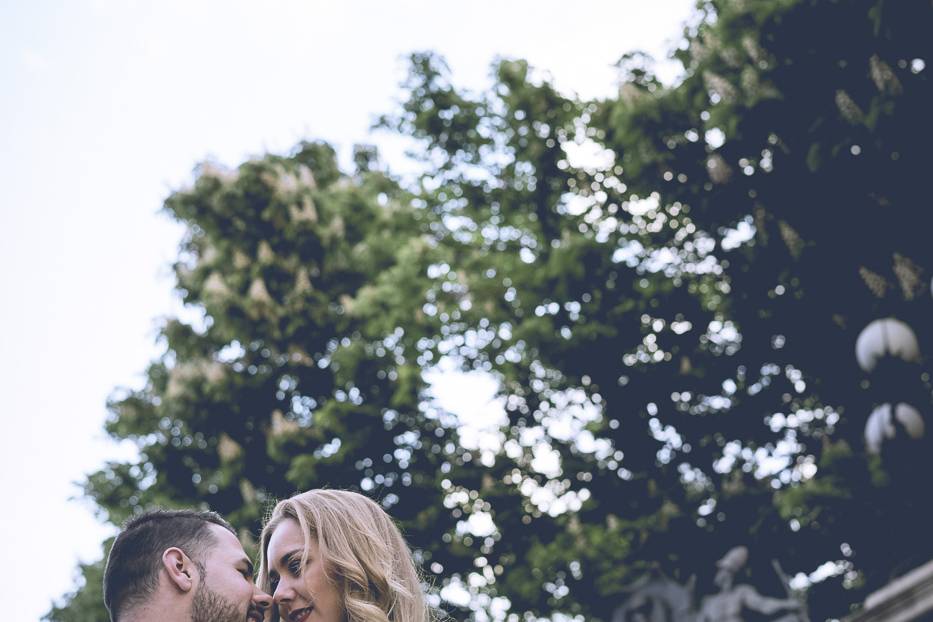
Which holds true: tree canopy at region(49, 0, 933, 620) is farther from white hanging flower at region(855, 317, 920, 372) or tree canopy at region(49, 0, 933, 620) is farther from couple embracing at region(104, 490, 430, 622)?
couple embracing at region(104, 490, 430, 622)

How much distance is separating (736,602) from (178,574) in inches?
337

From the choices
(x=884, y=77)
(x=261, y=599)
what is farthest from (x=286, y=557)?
(x=884, y=77)

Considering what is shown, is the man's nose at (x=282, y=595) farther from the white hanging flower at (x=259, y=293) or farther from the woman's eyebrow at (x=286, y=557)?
the white hanging flower at (x=259, y=293)

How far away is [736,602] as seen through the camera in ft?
38.7

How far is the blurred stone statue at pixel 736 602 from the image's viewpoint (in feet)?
37.1

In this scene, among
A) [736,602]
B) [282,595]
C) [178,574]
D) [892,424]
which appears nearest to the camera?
[178,574]

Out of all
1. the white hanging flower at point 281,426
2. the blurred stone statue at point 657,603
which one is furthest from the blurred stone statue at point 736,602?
the white hanging flower at point 281,426

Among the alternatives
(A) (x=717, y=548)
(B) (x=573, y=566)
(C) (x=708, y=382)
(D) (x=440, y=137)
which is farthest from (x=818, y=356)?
(D) (x=440, y=137)

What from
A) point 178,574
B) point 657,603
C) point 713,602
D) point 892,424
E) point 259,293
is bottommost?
point 178,574

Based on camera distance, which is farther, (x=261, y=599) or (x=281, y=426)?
(x=281, y=426)

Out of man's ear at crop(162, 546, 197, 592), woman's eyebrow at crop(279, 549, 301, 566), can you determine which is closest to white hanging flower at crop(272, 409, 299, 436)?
woman's eyebrow at crop(279, 549, 301, 566)

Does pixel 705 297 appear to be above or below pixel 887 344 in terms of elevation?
above

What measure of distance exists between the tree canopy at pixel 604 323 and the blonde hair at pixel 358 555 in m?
7.04

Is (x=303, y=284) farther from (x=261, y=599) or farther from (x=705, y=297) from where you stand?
(x=261, y=599)
